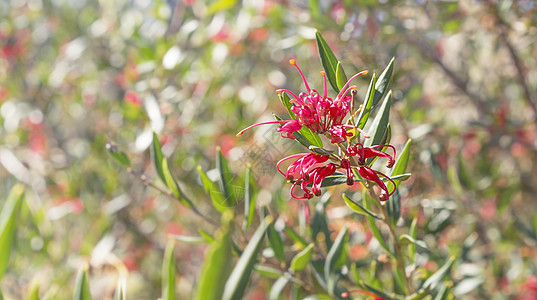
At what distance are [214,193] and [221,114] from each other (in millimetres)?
1193

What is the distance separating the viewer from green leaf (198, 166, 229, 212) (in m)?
0.70

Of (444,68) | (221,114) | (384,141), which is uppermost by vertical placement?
(384,141)

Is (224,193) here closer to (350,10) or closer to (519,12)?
(350,10)

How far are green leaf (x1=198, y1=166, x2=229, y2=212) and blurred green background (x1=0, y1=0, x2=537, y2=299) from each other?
169 millimetres

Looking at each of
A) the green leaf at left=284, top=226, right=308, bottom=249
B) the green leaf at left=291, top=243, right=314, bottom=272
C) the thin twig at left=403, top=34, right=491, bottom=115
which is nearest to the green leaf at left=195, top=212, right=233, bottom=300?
the green leaf at left=291, top=243, right=314, bottom=272

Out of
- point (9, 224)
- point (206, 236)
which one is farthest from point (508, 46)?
point (9, 224)

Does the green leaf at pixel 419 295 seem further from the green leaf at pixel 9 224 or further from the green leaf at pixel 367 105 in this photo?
the green leaf at pixel 9 224

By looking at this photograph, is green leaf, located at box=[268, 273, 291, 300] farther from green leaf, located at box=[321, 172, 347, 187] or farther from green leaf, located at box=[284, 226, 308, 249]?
green leaf, located at box=[321, 172, 347, 187]

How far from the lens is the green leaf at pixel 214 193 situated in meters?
0.70

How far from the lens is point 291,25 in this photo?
4.94ft

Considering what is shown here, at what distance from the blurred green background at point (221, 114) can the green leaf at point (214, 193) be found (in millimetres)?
169

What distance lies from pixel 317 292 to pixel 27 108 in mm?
1703

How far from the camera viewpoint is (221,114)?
1.88m

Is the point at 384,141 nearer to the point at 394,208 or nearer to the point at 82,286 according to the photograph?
the point at 394,208
